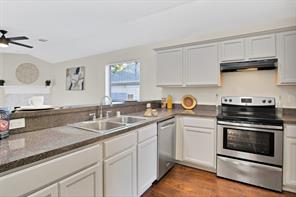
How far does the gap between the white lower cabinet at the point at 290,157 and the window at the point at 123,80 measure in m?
2.83

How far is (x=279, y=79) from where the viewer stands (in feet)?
7.84

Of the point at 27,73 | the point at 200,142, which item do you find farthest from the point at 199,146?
the point at 27,73

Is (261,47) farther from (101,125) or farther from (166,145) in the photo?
(101,125)

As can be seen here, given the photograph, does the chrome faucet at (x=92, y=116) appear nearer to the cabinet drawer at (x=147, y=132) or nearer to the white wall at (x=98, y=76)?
the cabinet drawer at (x=147, y=132)

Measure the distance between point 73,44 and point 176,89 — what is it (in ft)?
10.2

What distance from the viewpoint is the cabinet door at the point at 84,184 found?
3.82 feet

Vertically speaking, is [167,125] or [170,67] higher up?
[170,67]

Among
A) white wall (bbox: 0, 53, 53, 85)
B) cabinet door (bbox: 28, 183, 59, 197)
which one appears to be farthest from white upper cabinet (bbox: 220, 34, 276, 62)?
white wall (bbox: 0, 53, 53, 85)

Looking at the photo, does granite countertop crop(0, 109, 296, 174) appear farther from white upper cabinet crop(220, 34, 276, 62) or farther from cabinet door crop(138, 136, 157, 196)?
white upper cabinet crop(220, 34, 276, 62)

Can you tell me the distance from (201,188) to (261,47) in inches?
82.3

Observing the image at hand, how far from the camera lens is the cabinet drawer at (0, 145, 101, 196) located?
894mm

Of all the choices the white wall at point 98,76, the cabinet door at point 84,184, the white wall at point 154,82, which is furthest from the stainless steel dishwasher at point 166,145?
the white wall at point 98,76

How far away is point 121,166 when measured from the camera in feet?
5.46

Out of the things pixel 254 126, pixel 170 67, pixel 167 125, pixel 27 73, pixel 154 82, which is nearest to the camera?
pixel 254 126
